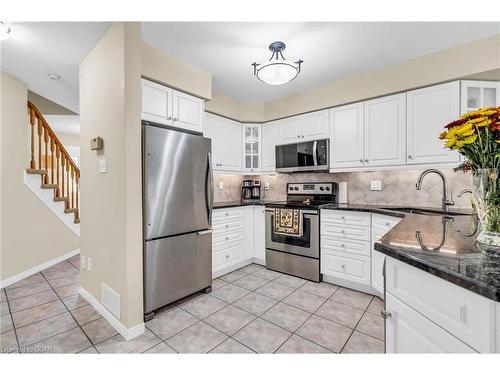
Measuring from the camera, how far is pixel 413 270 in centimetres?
88

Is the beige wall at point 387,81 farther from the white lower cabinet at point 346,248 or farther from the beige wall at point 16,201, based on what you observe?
the beige wall at point 16,201

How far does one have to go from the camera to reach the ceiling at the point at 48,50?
1.93 meters

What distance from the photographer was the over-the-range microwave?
124 inches

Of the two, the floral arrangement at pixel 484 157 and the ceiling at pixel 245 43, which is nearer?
the floral arrangement at pixel 484 157

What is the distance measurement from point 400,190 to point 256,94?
2.30 meters

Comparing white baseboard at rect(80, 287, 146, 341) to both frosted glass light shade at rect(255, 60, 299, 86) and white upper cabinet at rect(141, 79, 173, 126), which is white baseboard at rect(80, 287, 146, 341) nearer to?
white upper cabinet at rect(141, 79, 173, 126)

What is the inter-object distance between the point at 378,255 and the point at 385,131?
1.39m

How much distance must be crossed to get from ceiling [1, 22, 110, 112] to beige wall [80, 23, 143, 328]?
13 cm

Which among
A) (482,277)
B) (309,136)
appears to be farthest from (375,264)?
(482,277)

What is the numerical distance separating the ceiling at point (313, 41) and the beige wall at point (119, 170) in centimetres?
40

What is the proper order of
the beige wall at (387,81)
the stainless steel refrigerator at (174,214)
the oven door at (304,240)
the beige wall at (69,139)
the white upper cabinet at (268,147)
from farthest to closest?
1. the beige wall at (69,139)
2. the white upper cabinet at (268,147)
3. the oven door at (304,240)
4. the beige wall at (387,81)
5. the stainless steel refrigerator at (174,214)

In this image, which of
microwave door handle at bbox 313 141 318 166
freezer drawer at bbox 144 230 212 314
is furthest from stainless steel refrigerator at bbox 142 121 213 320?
microwave door handle at bbox 313 141 318 166

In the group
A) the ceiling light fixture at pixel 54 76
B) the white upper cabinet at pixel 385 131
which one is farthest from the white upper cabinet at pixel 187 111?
the white upper cabinet at pixel 385 131

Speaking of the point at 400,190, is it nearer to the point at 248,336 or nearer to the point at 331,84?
the point at 331,84
